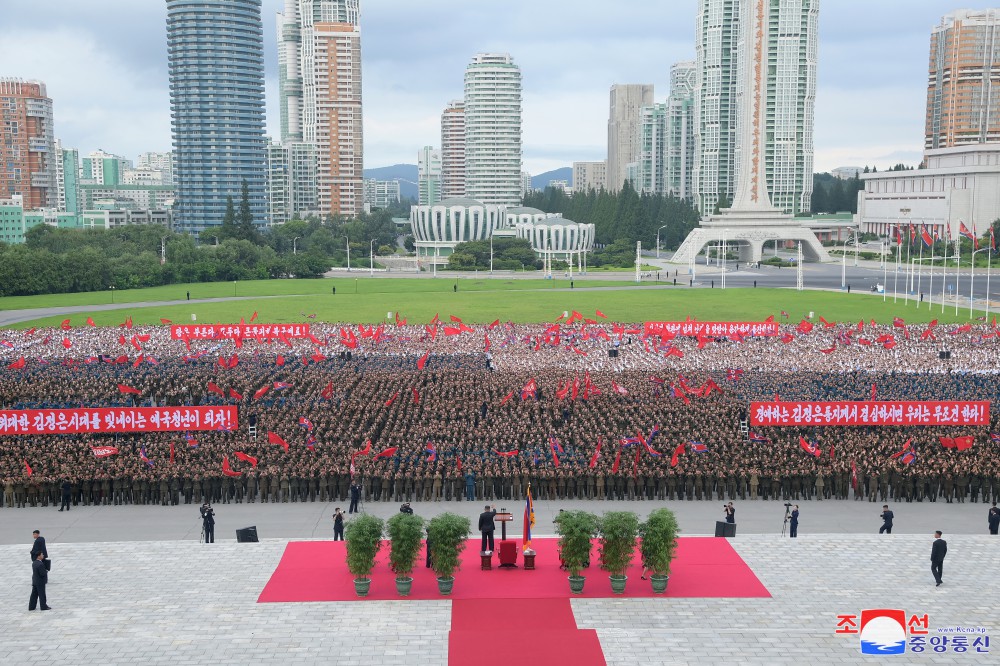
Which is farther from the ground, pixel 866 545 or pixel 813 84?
pixel 813 84

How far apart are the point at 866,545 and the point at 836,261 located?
98194 mm

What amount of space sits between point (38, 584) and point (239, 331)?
28.6 metres

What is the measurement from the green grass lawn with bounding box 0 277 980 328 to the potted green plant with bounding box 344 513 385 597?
37.9m

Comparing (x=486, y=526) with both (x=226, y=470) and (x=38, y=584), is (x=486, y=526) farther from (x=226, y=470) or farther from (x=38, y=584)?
(x=226, y=470)

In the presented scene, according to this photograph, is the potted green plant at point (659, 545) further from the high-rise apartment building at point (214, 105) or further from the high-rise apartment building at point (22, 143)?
the high-rise apartment building at point (22, 143)

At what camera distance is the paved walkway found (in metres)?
14.0

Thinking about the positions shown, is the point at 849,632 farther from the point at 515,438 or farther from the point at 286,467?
the point at 286,467

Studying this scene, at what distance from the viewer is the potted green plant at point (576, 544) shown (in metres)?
16.4

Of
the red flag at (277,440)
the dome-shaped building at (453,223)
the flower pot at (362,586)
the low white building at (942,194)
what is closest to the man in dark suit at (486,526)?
the flower pot at (362,586)

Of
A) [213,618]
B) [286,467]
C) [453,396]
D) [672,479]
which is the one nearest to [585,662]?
[213,618]

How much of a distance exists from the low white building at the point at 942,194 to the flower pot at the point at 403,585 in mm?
103216

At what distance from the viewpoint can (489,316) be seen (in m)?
56.5

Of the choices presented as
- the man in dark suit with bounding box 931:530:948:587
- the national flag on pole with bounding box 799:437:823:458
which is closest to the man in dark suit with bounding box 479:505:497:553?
the man in dark suit with bounding box 931:530:948:587

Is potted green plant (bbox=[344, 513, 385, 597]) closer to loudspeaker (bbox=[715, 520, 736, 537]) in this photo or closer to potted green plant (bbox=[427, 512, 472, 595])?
potted green plant (bbox=[427, 512, 472, 595])
